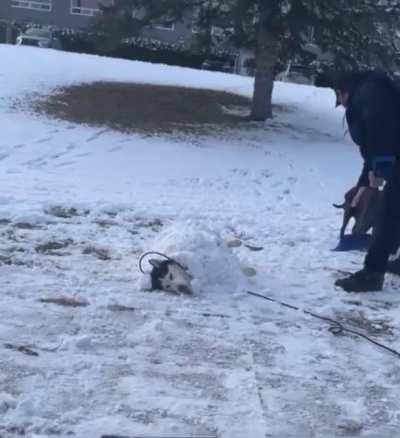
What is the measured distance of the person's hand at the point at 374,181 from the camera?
5.52m

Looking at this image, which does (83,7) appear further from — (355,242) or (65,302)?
(65,302)

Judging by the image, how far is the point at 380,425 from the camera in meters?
3.76

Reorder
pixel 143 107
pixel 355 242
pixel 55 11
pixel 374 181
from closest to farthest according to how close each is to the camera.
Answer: pixel 374 181, pixel 355 242, pixel 143 107, pixel 55 11

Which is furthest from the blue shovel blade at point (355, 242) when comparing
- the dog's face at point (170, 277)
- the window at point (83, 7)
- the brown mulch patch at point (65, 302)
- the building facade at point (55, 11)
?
the window at point (83, 7)

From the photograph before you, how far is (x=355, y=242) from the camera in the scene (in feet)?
20.0

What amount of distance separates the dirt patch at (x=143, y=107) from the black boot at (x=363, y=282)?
7095 mm

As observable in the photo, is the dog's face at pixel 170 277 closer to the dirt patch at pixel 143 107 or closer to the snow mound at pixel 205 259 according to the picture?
the snow mound at pixel 205 259

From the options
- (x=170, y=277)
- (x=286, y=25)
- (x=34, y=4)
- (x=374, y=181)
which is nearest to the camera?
(x=170, y=277)

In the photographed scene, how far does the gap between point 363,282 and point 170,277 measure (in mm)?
1394

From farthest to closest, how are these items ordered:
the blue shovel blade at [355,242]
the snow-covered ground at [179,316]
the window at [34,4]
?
the window at [34,4]
the blue shovel blade at [355,242]
the snow-covered ground at [179,316]

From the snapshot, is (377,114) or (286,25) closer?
(377,114)

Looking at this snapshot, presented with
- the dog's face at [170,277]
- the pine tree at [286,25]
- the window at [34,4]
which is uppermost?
the window at [34,4]

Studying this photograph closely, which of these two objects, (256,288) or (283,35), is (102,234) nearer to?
(256,288)

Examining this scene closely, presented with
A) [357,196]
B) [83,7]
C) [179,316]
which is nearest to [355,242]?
[357,196]
